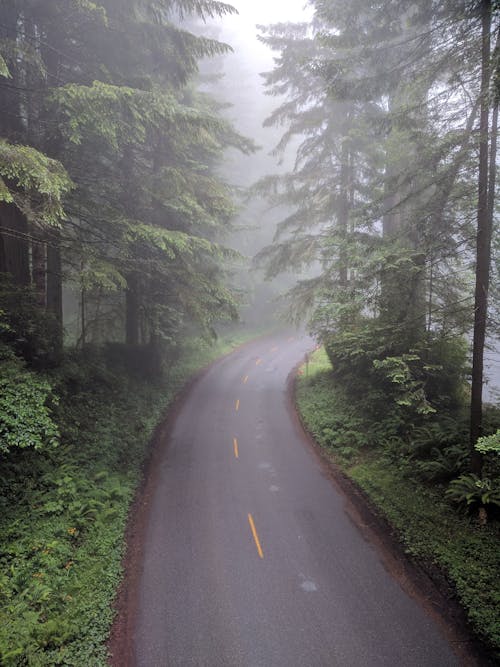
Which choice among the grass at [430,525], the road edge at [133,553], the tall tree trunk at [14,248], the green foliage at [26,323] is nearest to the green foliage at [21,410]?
the green foliage at [26,323]

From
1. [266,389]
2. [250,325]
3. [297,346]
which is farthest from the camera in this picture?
[250,325]

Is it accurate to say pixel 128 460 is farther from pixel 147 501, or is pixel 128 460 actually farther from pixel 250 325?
pixel 250 325

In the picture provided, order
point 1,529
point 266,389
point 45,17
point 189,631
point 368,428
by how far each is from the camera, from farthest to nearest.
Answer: point 266,389, point 368,428, point 45,17, point 1,529, point 189,631

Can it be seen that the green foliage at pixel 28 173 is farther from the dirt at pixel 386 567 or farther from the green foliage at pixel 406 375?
the green foliage at pixel 406 375

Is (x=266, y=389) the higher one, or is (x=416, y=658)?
(x=266, y=389)

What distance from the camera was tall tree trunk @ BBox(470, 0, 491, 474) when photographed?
7293mm

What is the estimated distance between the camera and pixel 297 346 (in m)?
31.2

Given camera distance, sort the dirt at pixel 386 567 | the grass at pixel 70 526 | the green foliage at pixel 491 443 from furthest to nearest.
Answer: the dirt at pixel 386 567 < the grass at pixel 70 526 < the green foliage at pixel 491 443

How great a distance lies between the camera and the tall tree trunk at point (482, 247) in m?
7.29

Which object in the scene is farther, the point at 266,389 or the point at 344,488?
the point at 266,389

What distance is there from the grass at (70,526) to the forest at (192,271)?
47mm

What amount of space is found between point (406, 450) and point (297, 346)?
66.8ft

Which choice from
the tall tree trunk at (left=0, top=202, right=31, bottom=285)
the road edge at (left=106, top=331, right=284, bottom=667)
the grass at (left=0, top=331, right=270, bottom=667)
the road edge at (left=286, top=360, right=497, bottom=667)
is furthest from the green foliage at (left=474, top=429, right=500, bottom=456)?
the tall tree trunk at (left=0, top=202, right=31, bottom=285)

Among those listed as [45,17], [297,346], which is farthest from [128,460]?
[297,346]
